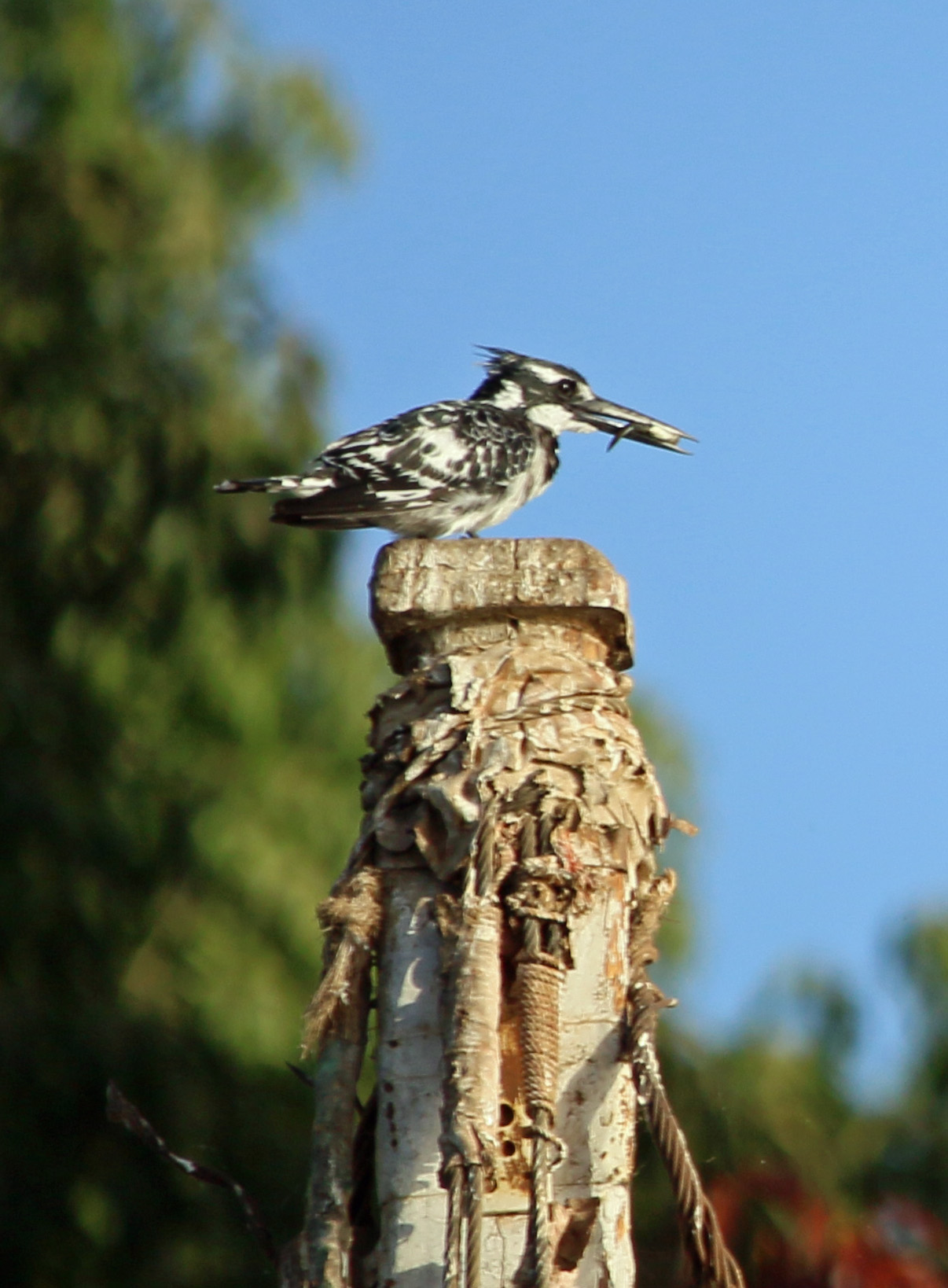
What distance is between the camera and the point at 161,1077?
6.35 m

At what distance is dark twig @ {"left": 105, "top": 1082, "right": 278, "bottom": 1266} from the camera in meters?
2.69

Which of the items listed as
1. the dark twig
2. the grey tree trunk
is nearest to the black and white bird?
the grey tree trunk

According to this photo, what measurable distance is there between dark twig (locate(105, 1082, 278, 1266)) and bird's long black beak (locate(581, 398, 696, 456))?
119 inches

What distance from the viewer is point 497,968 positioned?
2.55 meters

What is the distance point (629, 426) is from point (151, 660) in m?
2.26

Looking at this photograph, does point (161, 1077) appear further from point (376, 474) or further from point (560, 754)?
point (560, 754)

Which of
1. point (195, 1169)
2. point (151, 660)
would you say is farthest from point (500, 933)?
point (151, 660)

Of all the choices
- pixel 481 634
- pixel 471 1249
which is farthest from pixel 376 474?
pixel 471 1249

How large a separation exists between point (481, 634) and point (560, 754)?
293 mm

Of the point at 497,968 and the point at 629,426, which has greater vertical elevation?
the point at 629,426

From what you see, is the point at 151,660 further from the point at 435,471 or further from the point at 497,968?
the point at 497,968

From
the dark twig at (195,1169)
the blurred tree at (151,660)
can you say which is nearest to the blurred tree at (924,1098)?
the blurred tree at (151,660)

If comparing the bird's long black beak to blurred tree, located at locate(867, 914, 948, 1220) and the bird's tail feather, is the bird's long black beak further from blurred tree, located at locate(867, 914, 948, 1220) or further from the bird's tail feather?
blurred tree, located at locate(867, 914, 948, 1220)

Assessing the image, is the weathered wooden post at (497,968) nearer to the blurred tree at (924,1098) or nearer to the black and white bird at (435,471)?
the black and white bird at (435,471)
